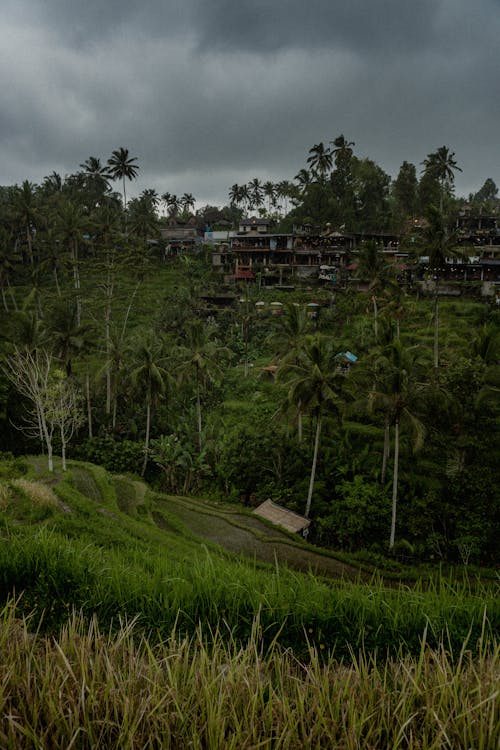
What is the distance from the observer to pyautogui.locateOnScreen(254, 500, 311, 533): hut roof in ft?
76.1

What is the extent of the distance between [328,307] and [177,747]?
50.0 metres

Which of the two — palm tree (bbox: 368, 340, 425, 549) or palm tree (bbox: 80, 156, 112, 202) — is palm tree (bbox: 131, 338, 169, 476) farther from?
palm tree (bbox: 80, 156, 112, 202)

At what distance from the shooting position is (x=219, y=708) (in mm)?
3047

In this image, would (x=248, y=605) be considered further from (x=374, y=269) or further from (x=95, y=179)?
(x=95, y=179)

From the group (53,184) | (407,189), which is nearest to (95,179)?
(53,184)

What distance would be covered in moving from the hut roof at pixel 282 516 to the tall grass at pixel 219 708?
20119 mm

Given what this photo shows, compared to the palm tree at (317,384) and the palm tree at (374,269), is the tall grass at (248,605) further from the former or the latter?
the palm tree at (374,269)

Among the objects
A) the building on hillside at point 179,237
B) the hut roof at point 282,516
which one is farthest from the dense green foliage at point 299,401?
the building on hillside at point 179,237

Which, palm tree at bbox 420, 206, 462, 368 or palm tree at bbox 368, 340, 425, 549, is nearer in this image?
palm tree at bbox 368, 340, 425, 549

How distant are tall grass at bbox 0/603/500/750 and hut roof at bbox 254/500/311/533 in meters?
20.1

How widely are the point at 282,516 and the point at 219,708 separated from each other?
2179cm

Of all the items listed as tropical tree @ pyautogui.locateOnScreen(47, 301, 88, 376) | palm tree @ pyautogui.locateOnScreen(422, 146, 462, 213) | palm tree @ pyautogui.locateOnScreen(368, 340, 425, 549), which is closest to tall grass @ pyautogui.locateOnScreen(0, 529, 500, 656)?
palm tree @ pyautogui.locateOnScreen(368, 340, 425, 549)

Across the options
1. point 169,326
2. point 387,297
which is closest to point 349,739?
point 387,297

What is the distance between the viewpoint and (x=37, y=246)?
205 ft
